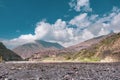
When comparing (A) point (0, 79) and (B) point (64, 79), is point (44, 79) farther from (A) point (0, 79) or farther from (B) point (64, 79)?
(A) point (0, 79)

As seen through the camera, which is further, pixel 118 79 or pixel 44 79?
pixel 44 79

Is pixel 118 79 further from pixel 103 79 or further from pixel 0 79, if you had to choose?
pixel 0 79

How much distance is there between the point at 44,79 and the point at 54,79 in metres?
1.15

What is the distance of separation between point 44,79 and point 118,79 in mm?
8324

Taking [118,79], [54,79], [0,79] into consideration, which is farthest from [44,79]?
[118,79]

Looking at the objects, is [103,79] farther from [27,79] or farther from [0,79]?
[0,79]

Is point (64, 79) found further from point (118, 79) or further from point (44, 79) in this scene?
point (118, 79)

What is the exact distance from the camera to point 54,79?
29125mm

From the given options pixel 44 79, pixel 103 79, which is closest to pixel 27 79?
pixel 44 79

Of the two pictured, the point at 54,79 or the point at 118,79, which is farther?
the point at 54,79

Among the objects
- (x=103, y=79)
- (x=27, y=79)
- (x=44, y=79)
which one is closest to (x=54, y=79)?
(x=44, y=79)

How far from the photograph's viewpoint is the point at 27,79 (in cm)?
2945

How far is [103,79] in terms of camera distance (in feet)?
92.1

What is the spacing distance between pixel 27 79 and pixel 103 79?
28.7ft
